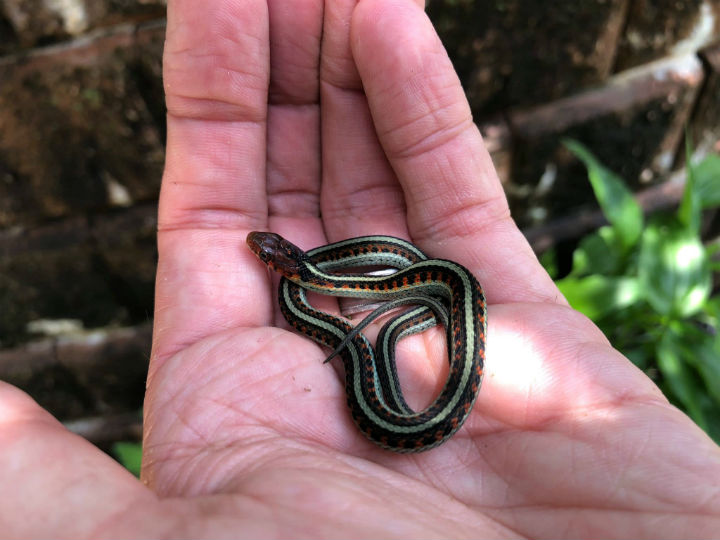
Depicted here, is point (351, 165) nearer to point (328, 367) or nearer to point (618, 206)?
point (328, 367)

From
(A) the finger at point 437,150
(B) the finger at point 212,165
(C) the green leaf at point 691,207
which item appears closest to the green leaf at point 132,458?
(B) the finger at point 212,165

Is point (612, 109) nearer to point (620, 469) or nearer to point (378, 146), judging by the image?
point (378, 146)

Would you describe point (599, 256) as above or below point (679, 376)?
above

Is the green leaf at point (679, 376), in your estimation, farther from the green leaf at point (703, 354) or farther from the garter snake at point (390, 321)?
the garter snake at point (390, 321)

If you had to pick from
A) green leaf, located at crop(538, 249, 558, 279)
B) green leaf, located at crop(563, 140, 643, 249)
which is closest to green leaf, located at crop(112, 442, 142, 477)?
green leaf, located at crop(538, 249, 558, 279)

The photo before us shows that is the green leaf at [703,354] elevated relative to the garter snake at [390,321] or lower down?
lower down

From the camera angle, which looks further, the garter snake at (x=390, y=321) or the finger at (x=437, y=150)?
the finger at (x=437, y=150)

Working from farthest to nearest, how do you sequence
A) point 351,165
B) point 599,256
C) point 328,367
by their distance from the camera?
point 599,256, point 351,165, point 328,367

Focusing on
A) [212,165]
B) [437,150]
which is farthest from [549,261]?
[212,165]

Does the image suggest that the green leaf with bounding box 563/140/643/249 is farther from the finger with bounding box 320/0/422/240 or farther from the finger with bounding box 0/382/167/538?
the finger with bounding box 0/382/167/538
